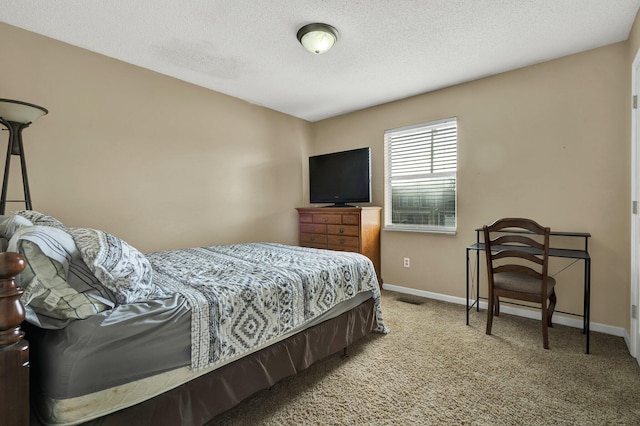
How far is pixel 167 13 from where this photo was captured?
2.06 metres

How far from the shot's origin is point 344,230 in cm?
368

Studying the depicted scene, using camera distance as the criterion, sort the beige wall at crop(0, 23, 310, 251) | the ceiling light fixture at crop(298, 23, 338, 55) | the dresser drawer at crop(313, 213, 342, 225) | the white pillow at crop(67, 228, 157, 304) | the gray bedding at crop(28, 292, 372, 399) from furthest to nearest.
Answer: the dresser drawer at crop(313, 213, 342, 225), the beige wall at crop(0, 23, 310, 251), the ceiling light fixture at crop(298, 23, 338, 55), the white pillow at crop(67, 228, 157, 304), the gray bedding at crop(28, 292, 372, 399)

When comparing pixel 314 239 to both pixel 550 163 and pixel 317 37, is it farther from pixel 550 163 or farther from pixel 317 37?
pixel 550 163

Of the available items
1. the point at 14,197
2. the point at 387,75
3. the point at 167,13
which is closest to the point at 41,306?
the point at 14,197

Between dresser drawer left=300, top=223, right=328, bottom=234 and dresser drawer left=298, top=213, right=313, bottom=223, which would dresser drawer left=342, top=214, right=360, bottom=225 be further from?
dresser drawer left=298, top=213, right=313, bottom=223

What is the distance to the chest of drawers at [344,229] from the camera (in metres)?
3.58

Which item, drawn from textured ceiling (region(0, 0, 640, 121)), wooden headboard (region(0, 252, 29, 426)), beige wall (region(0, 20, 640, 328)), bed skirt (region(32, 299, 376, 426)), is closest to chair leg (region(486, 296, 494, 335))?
beige wall (region(0, 20, 640, 328))

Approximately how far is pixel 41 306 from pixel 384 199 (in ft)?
11.4

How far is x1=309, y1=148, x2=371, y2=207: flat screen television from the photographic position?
3773 mm

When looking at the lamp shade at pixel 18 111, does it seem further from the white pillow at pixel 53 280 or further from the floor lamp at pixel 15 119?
the white pillow at pixel 53 280

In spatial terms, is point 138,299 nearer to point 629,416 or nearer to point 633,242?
point 629,416

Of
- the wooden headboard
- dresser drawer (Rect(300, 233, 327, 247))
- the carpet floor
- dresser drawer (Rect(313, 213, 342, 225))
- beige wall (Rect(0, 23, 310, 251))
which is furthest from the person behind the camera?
dresser drawer (Rect(300, 233, 327, 247))

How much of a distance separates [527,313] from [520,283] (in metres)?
0.78

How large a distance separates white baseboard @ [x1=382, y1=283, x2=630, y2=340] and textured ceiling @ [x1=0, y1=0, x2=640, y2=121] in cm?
239
